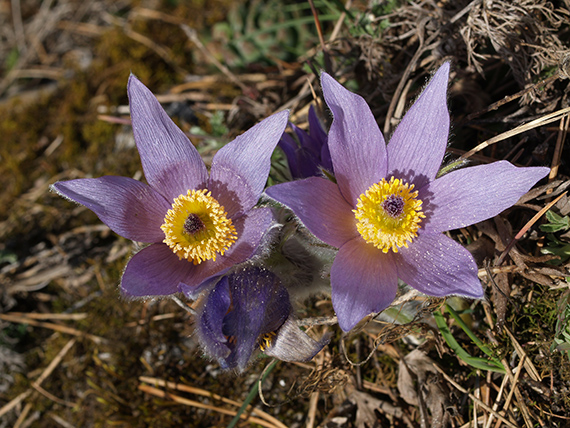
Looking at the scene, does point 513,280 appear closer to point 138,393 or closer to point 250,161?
point 250,161

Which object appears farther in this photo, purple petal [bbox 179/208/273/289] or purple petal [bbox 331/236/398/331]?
purple petal [bbox 179/208/273/289]

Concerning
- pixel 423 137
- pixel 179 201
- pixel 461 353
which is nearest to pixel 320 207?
pixel 423 137

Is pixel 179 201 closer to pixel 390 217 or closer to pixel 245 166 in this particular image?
pixel 245 166

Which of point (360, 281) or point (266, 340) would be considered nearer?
point (360, 281)

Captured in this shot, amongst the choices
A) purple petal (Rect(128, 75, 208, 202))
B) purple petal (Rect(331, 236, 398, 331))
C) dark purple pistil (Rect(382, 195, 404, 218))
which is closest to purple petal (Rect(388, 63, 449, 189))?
dark purple pistil (Rect(382, 195, 404, 218))

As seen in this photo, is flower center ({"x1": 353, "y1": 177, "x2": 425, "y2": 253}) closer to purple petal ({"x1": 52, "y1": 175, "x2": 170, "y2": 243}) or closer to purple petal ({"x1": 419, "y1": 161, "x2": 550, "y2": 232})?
purple petal ({"x1": 419, "y1": 161, "x2": 550, "y2": 232})

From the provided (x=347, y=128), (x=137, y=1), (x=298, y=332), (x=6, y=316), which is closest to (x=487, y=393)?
(x=298, y=332)
